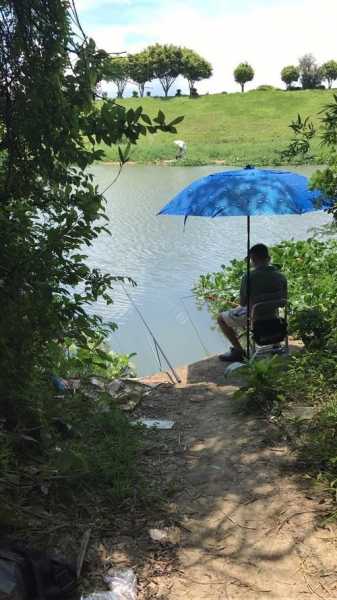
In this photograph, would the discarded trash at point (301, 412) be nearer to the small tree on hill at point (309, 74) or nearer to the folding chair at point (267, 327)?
the folding chair at point (267, 327)

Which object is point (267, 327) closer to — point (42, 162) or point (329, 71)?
point (42, 162)

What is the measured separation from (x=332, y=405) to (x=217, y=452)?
902 mm

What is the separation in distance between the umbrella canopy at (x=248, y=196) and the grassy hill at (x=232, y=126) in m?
24.9

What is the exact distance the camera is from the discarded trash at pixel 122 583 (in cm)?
251

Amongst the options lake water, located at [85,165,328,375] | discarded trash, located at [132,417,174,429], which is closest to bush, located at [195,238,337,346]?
lake water, located at [85,165,328,375]

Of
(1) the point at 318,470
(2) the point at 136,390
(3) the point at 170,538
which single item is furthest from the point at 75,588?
(2) the point at 136,390

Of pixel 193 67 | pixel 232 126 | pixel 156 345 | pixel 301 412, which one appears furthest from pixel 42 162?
pixel 193 67

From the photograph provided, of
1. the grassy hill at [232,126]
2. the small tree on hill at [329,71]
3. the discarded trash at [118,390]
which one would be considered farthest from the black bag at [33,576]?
the small tree on hill at [329,71]

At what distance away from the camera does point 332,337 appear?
5.58 metres

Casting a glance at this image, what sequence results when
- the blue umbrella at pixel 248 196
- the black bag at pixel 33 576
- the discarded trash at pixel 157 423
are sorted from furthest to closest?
the blue umbrella at pixel 248 196 → the discarded trash at pixel 157 423 → the black bag at pixel 33 576

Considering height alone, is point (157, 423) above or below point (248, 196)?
below

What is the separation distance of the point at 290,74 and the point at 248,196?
240 ft

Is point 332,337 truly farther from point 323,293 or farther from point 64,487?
point 64,487

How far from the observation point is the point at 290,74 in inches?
2854
